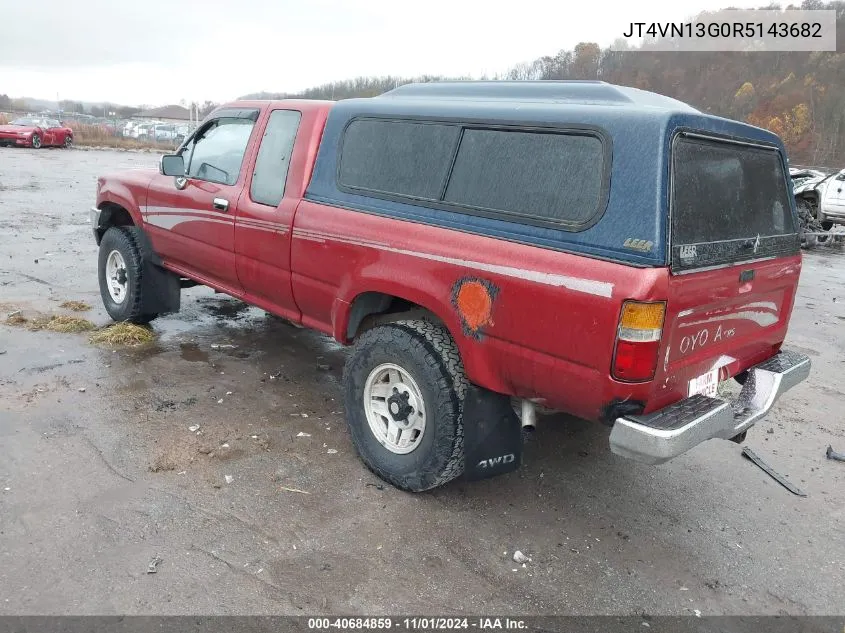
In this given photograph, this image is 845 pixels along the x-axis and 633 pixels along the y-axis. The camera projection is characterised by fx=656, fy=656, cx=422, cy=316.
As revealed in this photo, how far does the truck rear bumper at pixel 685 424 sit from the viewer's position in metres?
2.63

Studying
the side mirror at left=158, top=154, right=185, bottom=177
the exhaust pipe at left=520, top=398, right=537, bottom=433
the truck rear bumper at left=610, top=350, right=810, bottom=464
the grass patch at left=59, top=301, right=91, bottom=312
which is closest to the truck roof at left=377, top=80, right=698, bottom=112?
the truck rear bumper at left=610, top=350, right=810, bottom=464

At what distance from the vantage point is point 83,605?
A: 2559 millimetres

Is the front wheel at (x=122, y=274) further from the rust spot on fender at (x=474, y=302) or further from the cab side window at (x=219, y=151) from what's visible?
the rust spot on fender at (x=474, y=302)

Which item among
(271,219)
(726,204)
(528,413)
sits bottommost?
(528,413)

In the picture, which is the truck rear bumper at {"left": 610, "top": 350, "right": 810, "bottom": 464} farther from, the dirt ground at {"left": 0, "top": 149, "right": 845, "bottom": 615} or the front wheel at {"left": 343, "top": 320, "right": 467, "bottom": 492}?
the front wheel at {"left": 343, "top": 320, "right": 467, "bottom": 492}

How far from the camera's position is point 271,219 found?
416 cm

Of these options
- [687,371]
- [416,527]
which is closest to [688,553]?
[687,371]

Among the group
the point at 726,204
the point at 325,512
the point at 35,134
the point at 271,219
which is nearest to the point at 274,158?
the point at 271,219

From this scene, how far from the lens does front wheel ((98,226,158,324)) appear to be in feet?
18.0

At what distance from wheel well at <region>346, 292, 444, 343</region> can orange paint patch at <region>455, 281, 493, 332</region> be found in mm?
453

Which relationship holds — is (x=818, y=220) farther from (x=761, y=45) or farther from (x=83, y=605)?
(x=761, y=45)

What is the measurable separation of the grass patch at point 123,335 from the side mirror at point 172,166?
139cm

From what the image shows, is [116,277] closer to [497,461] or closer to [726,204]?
[497,461]

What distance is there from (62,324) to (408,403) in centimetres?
381
